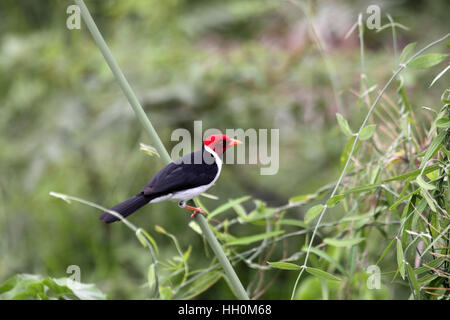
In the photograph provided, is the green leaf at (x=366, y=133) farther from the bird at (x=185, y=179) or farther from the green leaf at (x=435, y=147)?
the bird at (x=185, y=179)

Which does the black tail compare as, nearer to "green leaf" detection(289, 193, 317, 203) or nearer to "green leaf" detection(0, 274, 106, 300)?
"green leaf" detection(0, 274, 106, 300)

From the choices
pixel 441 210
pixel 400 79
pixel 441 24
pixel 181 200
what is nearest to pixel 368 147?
pixel 400 79

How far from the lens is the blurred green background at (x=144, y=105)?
199 cm

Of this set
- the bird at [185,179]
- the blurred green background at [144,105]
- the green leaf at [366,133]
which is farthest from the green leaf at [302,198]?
the blurred green background at [144,105]

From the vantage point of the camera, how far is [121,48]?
219cm

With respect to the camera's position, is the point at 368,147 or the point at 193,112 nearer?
the point at 368,147

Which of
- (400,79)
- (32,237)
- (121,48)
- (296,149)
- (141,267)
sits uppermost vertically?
(121,48)

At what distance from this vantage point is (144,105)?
6.68 ft

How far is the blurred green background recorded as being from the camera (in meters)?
1.99

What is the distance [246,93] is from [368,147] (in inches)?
39.3

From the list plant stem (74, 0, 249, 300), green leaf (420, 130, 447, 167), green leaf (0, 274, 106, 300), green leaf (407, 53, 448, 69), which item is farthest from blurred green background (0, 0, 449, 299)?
plant stem (74, 0, 249, 300)

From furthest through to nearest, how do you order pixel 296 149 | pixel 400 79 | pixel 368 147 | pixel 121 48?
1. pixel 296 149
2. pixel 121 48
3. pixel 368 147
4. pixel 400 79

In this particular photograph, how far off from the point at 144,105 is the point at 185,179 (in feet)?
4.80

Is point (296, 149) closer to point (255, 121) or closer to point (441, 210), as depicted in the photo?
point (255, 121)
